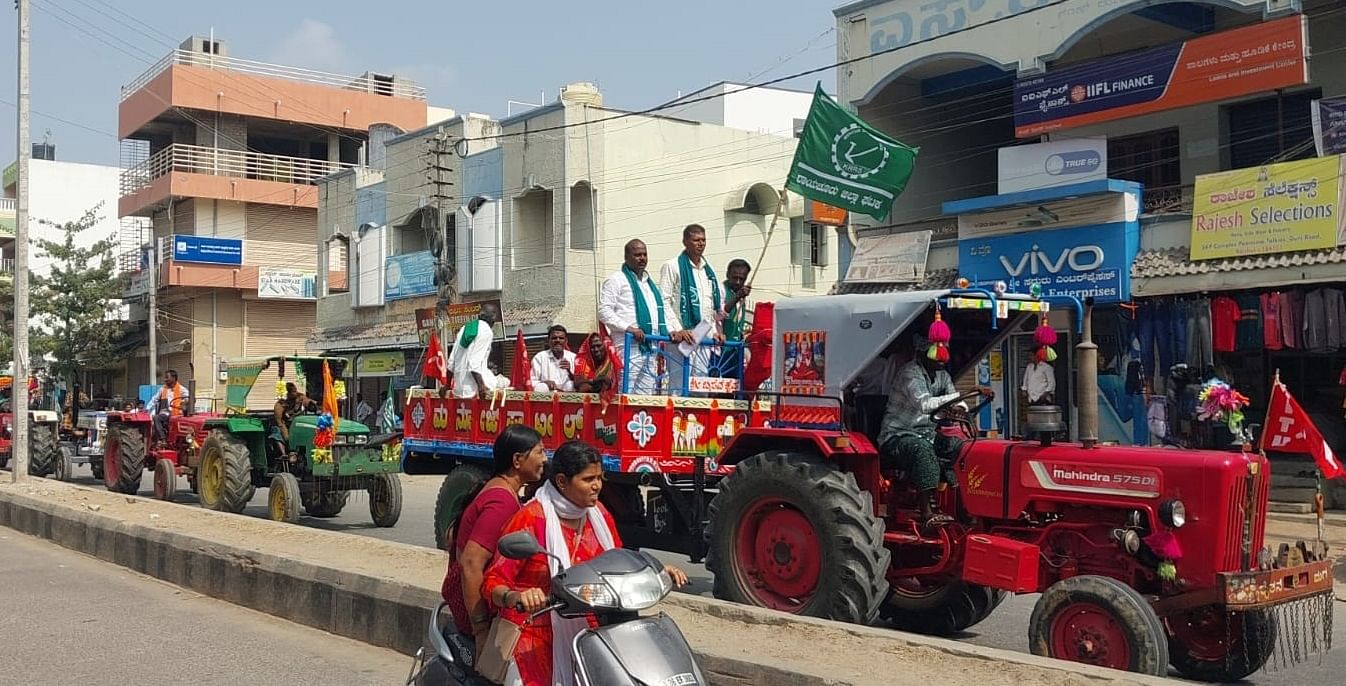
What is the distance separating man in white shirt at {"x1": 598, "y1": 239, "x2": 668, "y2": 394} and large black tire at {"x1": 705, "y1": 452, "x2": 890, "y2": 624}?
70.9 inches

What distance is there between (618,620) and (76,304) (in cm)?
4039

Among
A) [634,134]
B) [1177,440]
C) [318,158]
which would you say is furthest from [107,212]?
[1177,440]

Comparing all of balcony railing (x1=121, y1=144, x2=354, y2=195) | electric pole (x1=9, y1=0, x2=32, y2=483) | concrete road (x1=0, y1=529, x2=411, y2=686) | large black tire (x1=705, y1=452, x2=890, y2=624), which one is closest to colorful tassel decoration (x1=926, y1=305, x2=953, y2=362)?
large black tire (x1=705, y1=452, x2=890, y2=624)

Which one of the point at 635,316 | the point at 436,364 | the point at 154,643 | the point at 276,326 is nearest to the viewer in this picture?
the point at 154,643

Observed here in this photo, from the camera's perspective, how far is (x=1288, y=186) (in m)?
15.3

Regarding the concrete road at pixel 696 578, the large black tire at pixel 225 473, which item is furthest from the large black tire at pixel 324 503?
the large black tire at pixel 225 473

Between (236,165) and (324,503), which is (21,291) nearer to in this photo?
(324,503)

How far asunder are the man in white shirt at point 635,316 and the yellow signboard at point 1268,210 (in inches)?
360

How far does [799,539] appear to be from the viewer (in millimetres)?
7781

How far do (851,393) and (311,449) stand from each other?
8178 millimetres

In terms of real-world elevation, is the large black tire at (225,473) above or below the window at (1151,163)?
below

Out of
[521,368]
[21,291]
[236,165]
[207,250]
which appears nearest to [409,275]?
[207,250]

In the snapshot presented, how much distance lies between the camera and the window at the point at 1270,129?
16844 mm

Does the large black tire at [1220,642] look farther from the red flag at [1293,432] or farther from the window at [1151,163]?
the window at [1151,163]
